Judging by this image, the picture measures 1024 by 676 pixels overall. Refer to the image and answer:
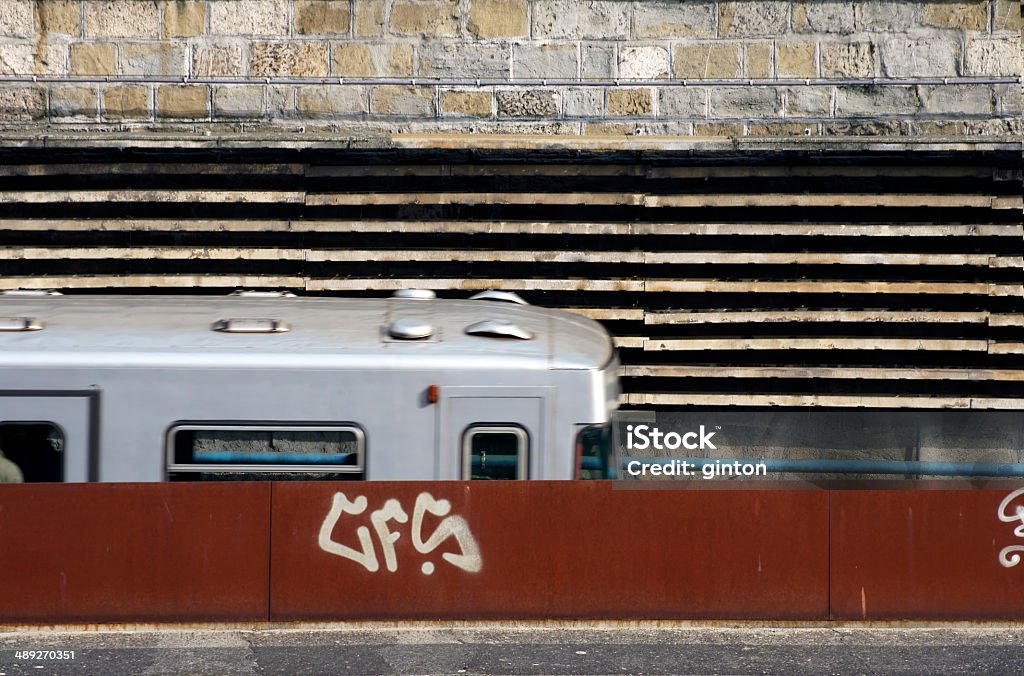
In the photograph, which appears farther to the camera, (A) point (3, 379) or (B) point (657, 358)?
(B) point (657, 358)

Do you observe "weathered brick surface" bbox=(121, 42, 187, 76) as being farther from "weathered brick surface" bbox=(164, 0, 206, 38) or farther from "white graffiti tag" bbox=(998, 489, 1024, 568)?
"white graffiti tag" bbox=(998, 489, 1024, 568)

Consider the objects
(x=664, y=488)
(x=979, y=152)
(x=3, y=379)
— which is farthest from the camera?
(x=979, y=152)

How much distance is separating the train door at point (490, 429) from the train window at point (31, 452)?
8.34ft

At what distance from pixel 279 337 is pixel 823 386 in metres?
6.95

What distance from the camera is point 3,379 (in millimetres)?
8172

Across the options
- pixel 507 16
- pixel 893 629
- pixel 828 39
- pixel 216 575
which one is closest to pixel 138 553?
pixel 216 575

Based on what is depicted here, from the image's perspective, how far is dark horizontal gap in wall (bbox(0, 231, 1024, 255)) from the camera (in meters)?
13.3

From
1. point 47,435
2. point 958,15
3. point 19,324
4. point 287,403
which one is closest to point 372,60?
point 19,324

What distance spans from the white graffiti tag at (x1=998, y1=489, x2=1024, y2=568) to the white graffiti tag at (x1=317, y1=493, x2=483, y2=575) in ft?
11.7

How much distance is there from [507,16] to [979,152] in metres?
5.03

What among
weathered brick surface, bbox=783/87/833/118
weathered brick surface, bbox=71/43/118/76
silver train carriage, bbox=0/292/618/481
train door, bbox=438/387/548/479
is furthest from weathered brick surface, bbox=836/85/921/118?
weathered brick surface, bbox=71/43/118/76

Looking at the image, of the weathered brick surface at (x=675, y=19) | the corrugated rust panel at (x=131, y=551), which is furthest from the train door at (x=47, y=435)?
the weathered brick surface at (x=675, y=19)

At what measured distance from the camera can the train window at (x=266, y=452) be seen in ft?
27.3

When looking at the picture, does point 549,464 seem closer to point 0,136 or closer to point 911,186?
point 911,186
